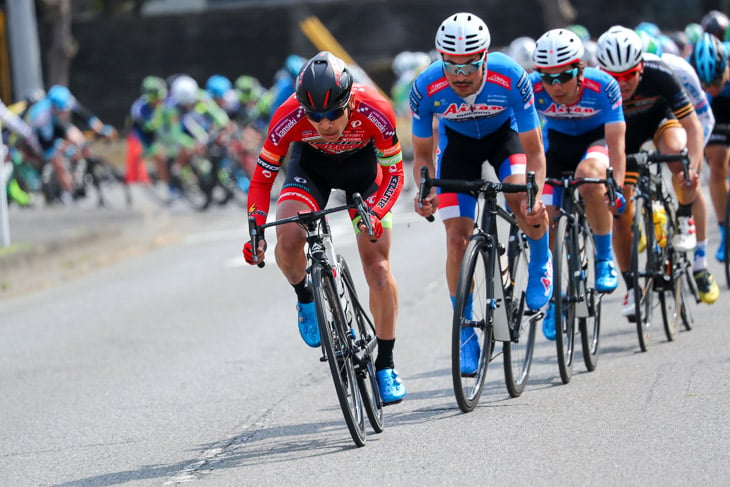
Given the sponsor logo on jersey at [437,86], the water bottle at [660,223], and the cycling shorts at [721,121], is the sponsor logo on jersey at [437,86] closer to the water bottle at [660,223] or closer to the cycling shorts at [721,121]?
the water bottle at [660,223]

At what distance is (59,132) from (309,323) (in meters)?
17.1

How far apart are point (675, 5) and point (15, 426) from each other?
105ft

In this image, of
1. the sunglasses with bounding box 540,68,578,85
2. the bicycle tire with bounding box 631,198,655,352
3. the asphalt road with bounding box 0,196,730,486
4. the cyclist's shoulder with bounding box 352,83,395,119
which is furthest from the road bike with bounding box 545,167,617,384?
the cyclist's shoulder with bounding box 352,83,395,119

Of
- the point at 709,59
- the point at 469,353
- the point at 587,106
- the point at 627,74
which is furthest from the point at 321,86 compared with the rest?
the point at 709,59

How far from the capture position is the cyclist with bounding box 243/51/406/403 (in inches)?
258

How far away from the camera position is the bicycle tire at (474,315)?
664 centimetres

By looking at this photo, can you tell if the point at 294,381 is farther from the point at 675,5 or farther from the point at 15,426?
the point at 675,5

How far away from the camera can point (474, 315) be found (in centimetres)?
697

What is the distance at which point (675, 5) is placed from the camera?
36719mm

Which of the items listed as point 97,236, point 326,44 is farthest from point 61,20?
point 97,236

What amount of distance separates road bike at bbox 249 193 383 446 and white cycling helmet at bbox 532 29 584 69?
2006 mm

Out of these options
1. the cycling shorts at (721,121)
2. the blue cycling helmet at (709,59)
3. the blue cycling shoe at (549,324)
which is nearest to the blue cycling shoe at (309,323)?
the blue cycling shoe at (549,324)

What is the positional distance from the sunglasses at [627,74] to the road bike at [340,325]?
285 centimetres

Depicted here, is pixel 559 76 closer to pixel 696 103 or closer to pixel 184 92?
pixel 696 103
